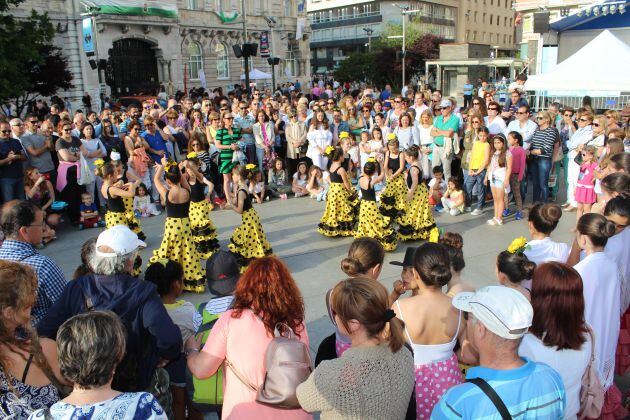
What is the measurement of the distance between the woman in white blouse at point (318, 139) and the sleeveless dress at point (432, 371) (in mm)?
→ 8377

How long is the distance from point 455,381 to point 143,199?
785 centimetres

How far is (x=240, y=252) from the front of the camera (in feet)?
23.4

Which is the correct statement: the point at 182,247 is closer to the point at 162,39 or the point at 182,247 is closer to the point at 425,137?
the point at 425,137

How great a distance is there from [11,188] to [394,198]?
20.3ft

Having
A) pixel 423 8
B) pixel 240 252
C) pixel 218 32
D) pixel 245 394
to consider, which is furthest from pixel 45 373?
pixel 423 8

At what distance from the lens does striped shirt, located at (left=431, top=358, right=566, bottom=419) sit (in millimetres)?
2070

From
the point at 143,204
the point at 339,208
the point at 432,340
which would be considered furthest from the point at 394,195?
the point at 432,340

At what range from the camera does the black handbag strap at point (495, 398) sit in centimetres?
204

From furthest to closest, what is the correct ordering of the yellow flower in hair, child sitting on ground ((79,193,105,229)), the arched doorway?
the arched doorway, child sitting on ground ((79,193,105,229)), the yellow flower in hair

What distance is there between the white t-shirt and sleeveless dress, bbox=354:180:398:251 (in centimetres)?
495

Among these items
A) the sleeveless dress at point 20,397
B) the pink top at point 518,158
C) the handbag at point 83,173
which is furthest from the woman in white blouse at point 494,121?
the sleeveless dress at point 20,397

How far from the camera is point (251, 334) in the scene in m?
2.66

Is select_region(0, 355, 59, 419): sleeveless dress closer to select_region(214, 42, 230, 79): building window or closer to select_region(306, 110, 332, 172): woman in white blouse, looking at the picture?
select_region(306, 110, 332, 172): woman in white blouse

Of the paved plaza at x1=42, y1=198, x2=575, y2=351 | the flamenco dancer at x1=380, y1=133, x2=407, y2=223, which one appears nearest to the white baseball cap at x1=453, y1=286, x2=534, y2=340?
the paved plaza at x1=42, y1=198, x2=575, y2=351
